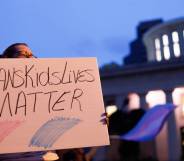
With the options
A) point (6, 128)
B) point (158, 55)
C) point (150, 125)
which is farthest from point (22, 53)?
point (158, 55)

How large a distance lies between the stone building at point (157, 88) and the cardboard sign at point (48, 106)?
14905 mm

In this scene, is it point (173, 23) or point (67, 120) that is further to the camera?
point (173, 23)

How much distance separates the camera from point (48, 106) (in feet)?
6.44

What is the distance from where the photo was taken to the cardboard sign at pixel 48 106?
1887mm

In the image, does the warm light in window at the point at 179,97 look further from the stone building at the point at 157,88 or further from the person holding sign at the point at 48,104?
the person holding sign at the point at 48,104

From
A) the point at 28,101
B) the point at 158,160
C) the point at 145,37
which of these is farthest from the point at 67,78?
the point at 145,37

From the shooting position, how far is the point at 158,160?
17.6 meters

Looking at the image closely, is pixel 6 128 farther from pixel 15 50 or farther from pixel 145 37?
pixel 145 37

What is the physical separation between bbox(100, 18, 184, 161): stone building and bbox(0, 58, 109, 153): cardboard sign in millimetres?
14905

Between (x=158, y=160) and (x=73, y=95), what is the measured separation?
16085 mm

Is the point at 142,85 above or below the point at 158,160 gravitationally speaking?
above

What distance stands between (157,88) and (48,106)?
16.3 m

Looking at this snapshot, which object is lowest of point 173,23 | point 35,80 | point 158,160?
point 158,160

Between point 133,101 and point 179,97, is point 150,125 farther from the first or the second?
point 133,101
